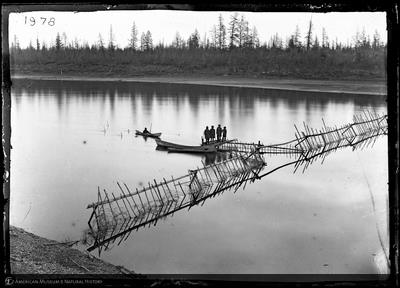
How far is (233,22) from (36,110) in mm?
1398

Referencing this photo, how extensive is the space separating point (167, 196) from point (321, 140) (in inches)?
56.3

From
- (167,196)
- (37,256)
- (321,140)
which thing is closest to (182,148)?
(167,196)

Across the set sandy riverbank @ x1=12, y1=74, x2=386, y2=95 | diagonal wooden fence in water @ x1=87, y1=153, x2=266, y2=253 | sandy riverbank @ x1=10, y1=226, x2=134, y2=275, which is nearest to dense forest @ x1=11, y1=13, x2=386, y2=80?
sandy riverbank @ x1=12, y1=74, x2=386, y2=95

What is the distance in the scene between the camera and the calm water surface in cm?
218

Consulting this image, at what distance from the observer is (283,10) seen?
1.91m

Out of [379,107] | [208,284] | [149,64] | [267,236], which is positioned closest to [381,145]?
[379,107]

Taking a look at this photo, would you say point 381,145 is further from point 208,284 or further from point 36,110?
point 36,110

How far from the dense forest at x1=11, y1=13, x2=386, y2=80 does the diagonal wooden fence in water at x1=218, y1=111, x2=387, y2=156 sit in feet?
0.98

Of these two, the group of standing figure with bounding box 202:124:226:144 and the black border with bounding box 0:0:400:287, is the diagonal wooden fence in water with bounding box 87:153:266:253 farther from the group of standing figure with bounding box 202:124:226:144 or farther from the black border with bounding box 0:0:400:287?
the black border with bounding box 0:0:400:287

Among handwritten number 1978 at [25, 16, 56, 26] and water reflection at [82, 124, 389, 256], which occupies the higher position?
handwritten number 1978 at [25, 16, 56, 26]

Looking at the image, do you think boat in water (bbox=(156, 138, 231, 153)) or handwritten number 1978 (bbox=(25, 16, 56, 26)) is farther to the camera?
boat in water (bbox=(156, 138, 231, 153))

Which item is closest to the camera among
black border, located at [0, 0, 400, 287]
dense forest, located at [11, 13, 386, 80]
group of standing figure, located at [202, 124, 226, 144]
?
black border, located at [0, 0, 400, 287]

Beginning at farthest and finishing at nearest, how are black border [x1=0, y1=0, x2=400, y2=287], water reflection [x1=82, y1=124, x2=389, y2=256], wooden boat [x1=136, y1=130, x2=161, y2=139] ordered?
water reflection [x1=82, y1=124, x2=389, y2=256] < wooden boat [x1=136, y1=130, x2=161, y2=139] < black border [x1=0, y1=0, x2=400, y2=287]

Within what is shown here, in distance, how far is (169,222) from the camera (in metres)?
3.08
